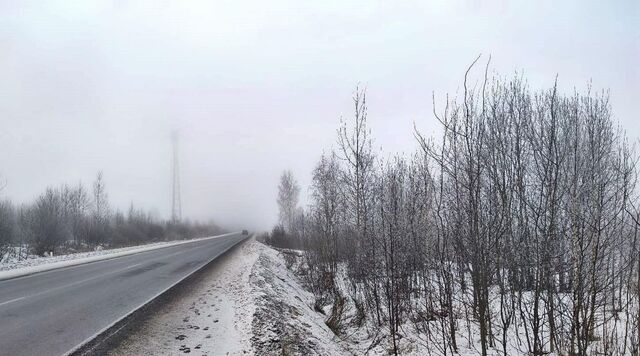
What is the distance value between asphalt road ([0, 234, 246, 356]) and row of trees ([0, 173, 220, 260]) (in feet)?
55.1

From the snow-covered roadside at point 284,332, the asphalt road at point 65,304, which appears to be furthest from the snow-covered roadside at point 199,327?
the asphalt road at point 65,304

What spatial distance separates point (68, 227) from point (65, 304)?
1530 inches

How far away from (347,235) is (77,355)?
11.2m

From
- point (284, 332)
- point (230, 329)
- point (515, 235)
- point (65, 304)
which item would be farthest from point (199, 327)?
point (515, 235)

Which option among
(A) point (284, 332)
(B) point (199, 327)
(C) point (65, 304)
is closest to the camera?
(A) point (284, 332)

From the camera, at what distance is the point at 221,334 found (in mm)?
6734

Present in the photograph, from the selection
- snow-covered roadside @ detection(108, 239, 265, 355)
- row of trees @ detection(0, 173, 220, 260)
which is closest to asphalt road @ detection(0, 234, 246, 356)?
snow-covered roadside @ detection(108, 239, 265, 355)

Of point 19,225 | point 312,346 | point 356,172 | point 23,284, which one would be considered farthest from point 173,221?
point 312,346

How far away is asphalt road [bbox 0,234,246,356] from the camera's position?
6051 millimetres

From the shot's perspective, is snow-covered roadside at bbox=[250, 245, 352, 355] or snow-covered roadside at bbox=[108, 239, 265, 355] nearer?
snow-covered roadside at bbox=[108, 239, 265, 355]

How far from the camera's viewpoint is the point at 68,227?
42.0m

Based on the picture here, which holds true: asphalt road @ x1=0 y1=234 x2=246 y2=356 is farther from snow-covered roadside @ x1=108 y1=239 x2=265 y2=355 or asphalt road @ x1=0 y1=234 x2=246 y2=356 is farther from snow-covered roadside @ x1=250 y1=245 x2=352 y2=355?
snow-covered roadside @ x1=250 y1=245 x2=352 y2=355

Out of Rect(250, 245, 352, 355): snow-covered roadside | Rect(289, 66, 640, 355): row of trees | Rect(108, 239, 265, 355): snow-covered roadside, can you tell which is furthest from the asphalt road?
Rect(289, 66, 640, 355): row of trees

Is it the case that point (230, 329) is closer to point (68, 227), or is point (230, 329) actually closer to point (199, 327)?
point (199, 327)
